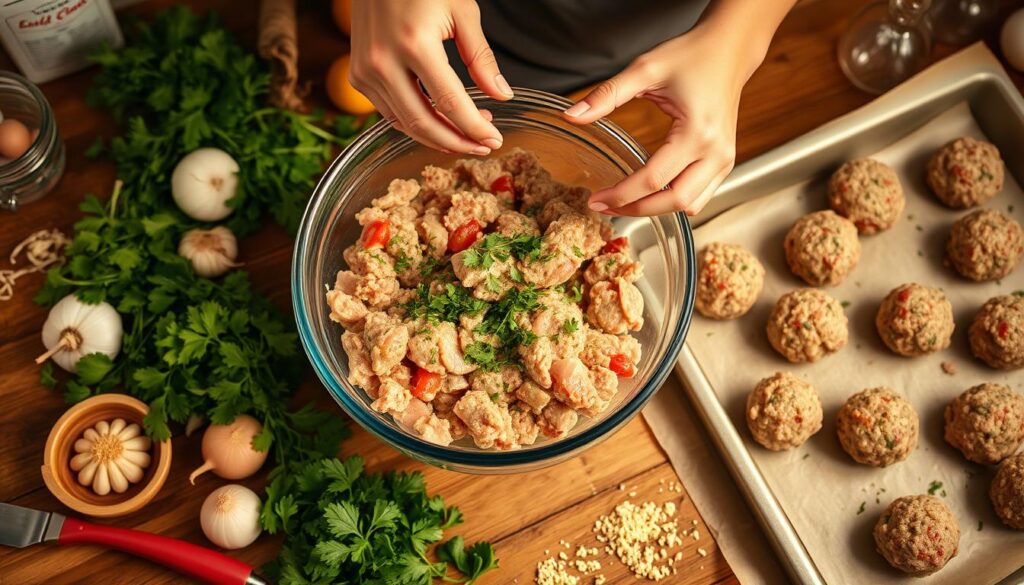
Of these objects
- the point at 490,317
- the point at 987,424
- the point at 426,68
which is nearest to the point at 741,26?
the point at 426,68

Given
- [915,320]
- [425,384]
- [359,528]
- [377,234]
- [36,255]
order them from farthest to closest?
[36,255] → [915,320] → [359,528] → [377,234] → [425,384]

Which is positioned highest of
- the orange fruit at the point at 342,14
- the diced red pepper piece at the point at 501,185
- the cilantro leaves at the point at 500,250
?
the orange fruit at the point at 342,14

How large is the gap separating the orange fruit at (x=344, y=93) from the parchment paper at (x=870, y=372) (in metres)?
0.93

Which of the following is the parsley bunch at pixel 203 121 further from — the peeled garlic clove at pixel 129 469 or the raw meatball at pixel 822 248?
the raw meatball at pixel 822 248

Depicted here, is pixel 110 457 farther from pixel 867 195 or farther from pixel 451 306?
pixel 867 195

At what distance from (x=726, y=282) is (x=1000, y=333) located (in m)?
0.65

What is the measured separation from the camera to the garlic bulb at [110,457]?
6.47 feet

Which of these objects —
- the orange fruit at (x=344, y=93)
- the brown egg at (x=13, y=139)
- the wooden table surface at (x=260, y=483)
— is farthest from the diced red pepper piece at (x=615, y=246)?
the brown egg at (x=13, y=139)

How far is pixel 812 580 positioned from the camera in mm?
1935

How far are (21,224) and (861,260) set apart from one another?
83.7 inches

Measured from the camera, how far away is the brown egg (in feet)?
7.14

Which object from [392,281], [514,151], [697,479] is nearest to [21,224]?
[392,281]

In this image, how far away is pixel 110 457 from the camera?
6.47 ft

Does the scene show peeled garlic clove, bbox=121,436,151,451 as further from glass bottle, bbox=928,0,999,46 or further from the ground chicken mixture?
glass bottle, bbox=928,0,999,46
